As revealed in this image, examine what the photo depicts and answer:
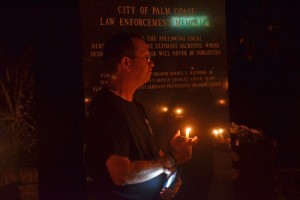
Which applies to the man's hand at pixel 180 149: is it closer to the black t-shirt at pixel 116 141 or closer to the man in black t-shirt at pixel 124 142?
the man in black t-shirt at pixel 124 142

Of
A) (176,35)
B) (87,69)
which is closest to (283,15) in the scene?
(176,35)

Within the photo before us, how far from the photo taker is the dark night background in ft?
11.9

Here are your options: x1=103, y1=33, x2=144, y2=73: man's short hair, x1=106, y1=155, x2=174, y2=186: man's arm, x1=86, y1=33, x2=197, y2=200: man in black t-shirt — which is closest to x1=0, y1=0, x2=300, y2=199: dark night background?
x1=86, y1=33, x2=197, y2=200: man in black t-shirt

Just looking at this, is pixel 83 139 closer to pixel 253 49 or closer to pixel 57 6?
pixel 57 6

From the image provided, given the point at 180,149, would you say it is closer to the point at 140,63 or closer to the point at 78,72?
the point at 140,63

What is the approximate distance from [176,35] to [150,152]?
1167 millimetres

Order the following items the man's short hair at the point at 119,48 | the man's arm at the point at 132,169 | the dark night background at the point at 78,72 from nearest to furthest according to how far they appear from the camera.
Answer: the man's arm at the point at 132,169 < the man's short hair at the point at 119,48 < the dark night background at the point at 78,72

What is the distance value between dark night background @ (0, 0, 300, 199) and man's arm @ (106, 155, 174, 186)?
79cm

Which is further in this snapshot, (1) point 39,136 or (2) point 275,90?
(2) point 275,90

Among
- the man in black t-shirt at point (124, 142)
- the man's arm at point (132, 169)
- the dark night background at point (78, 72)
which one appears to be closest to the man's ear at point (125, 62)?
the man in black t-shirt at point (124, 142)

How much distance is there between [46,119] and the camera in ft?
12.0

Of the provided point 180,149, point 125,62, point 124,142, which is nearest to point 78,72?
point 125,62

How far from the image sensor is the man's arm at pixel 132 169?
2842 mm

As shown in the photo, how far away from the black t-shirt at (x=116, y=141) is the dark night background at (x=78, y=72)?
40cm
